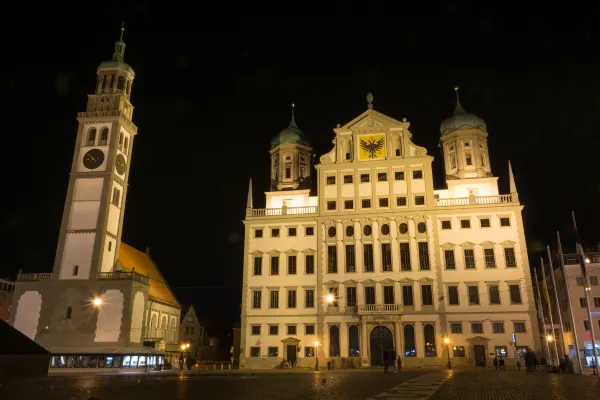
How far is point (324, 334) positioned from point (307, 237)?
35.2 ft

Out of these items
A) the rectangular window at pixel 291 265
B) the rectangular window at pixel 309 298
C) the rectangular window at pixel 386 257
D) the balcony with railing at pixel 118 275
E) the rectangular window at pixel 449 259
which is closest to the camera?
the balcony with railing at pixel 118 275

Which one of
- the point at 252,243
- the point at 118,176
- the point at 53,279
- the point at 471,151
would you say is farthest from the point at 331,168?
the point at 53,279

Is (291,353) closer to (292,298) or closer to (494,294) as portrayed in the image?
(292,298)

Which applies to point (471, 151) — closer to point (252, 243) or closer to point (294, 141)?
point (294, 141)

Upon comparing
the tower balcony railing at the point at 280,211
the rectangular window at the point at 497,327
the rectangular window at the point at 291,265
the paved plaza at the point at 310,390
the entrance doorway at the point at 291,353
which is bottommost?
the paved plaza at the point at 310,390

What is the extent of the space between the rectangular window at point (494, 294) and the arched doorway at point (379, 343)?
10.7 metres

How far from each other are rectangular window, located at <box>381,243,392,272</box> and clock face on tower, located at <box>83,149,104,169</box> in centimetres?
3273

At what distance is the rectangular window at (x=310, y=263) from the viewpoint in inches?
2128

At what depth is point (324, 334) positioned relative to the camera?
51469 mm

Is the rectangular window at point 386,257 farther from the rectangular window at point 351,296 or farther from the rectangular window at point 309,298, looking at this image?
the rectangular window at point 309,298

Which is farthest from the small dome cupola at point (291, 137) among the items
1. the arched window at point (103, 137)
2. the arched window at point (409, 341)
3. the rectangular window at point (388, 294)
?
the arched window at point (409, 341)

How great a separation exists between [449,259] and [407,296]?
588 centimetres

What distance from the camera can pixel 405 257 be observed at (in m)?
52.5

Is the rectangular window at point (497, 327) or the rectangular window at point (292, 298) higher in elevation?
the rectangular window at point (292, 298)
